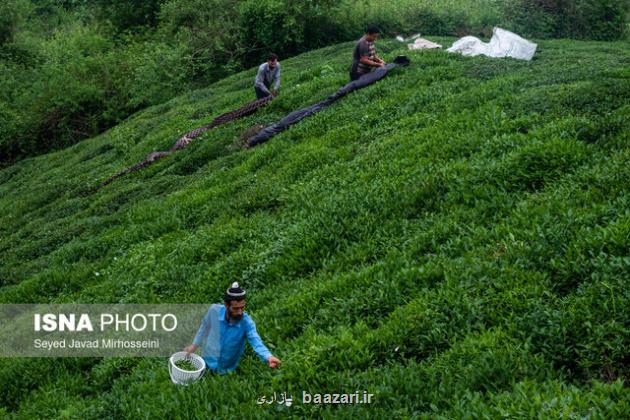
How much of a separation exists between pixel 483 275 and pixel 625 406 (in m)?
2.23

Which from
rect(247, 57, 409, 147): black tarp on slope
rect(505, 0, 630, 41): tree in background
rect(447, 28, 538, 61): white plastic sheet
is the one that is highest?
rect(247, 57, 409, 147): black tarp on slope

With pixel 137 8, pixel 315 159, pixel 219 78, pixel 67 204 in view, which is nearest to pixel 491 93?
pixel 315 159

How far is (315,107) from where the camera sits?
50.0 ft

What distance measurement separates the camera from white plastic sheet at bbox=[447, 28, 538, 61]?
66.2 ft

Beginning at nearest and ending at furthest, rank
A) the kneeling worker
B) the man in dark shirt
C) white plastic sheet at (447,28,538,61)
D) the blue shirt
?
the blue shirt < the man in dark shirt < the kneeling worker < white plastic sheet at (447,28,538,61)

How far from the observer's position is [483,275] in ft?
21.2

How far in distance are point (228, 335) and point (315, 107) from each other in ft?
31.8

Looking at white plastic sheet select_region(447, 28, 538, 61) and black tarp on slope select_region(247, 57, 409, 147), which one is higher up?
black tarp on slope select_region(247, 57, 409, 147)

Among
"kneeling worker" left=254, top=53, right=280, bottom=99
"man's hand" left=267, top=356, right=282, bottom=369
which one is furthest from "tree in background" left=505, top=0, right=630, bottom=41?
"man's hand" left=267, top=356, right=282, bottom=369

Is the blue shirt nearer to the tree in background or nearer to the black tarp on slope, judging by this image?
the black tarp on slope

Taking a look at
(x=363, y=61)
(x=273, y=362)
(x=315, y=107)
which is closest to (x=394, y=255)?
(x=273, y=362)

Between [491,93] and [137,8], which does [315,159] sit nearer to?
[491,93]

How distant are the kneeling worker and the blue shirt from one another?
12.4 meters

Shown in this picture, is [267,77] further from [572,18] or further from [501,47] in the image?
[572,18]
